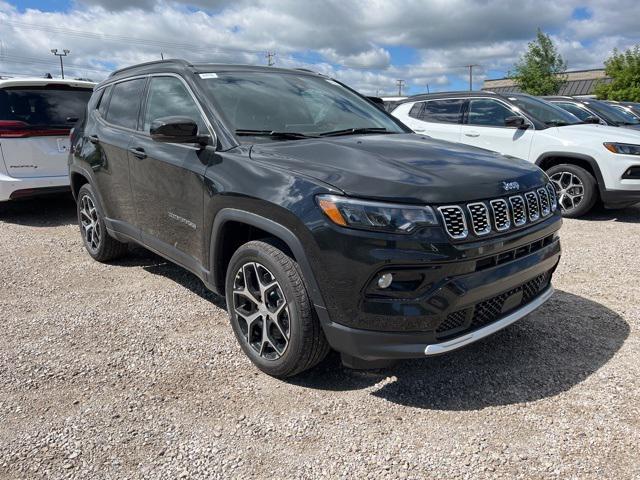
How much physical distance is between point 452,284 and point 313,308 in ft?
2.30

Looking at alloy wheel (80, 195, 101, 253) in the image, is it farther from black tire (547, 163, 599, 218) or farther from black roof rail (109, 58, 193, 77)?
black tire (547, 163, 599, 218)

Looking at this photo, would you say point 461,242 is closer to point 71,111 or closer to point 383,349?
point 383,349

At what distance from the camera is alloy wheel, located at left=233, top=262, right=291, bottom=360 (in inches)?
112

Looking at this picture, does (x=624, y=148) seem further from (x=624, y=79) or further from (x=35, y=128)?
(x=624, y=79)

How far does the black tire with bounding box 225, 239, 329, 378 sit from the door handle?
1.39 m

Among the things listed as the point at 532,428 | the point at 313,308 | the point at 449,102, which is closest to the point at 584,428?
the point at 532,428

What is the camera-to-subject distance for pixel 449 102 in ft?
27.1

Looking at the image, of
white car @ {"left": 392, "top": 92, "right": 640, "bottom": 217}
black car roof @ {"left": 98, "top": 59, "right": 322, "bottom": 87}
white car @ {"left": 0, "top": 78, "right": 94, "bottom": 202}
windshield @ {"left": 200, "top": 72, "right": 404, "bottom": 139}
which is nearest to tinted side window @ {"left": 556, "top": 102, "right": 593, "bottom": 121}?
white car @ {"left": 392, "top": 92, "right": 640, "bottom": 217}

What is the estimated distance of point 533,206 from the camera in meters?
2.90

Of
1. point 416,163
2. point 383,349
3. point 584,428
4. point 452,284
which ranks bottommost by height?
point 584,428

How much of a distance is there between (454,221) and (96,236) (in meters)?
3.93

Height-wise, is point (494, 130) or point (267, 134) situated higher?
point (267, 134)

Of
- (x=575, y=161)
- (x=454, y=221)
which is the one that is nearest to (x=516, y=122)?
(x=575, y=161)

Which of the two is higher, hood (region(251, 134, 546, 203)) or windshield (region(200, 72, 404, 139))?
windshield (region(200, 72, 404, 139))
